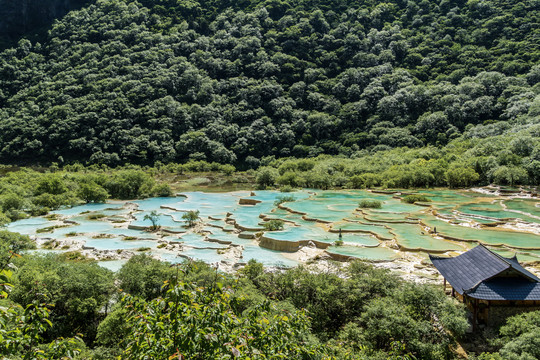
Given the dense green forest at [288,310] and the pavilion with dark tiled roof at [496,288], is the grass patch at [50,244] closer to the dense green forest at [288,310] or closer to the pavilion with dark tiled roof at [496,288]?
the dense green forest at [288,310]

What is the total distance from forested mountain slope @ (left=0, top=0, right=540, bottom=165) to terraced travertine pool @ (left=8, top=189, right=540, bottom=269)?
124 ft

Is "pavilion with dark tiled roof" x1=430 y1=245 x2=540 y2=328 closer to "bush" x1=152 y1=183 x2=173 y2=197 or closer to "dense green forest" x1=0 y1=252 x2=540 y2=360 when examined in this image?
"dense green forest" x1=0 y1=252 x2=540 y2=360

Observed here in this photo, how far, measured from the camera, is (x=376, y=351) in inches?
417

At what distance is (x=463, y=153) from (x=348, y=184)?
741 inches

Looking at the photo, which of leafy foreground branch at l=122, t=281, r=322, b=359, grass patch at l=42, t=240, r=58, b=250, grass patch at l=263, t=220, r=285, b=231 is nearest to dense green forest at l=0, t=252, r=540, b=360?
leafy foreground branch at l=122, t=281, r=322, b=359

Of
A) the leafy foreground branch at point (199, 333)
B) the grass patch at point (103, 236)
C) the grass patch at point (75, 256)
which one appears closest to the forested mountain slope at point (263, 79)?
the grass patch at point (103, 236)

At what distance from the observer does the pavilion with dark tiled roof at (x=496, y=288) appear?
11422 millimetres

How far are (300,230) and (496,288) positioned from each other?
14839 mm

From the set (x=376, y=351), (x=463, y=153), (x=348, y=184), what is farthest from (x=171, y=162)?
(x=376, y=351)

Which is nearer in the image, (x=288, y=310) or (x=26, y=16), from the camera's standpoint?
(x=288, y=310)

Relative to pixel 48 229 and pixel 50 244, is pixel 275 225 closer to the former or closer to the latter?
pixel 50 244

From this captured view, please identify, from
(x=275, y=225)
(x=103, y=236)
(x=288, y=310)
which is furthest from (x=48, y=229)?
(x=288, y=310)

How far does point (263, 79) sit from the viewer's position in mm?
93000

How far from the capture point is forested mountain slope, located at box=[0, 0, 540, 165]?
7238cm
